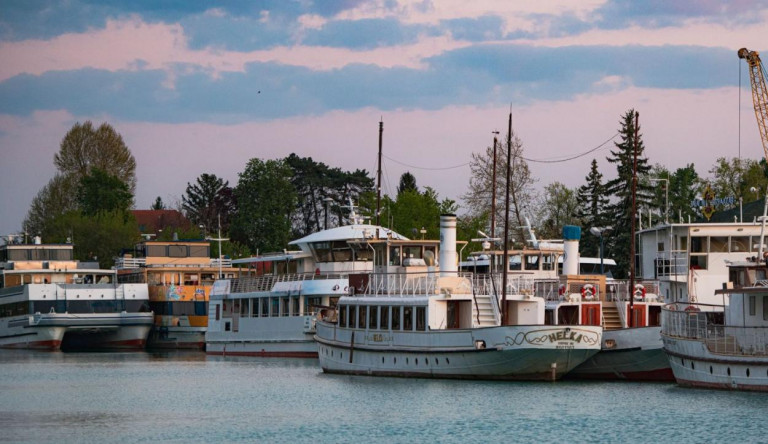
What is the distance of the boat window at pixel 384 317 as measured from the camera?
49250 mm

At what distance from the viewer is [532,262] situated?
5988cm

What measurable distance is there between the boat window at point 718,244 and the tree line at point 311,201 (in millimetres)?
15802

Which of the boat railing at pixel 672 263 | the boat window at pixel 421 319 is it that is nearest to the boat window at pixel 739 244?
the boat railing at pixel 672 263

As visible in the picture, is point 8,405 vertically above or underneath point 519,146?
underneath

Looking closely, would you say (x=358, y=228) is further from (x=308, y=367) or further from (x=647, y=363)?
(x=647, y=363)

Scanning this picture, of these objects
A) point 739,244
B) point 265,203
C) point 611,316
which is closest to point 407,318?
point 611,316

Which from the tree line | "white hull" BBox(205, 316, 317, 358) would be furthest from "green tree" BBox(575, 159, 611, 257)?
"white hull" BBox(205, 316, 317, 358)

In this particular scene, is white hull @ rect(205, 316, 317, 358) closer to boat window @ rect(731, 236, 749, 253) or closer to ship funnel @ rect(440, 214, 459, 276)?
ship funnel @ rect(440, 214, 459, 276)

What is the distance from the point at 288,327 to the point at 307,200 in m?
74.1

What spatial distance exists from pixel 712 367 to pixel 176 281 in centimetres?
5469

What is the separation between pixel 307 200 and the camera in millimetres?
144125

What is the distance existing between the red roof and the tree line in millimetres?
2163

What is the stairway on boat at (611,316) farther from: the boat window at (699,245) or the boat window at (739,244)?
the boat window at (739,244)

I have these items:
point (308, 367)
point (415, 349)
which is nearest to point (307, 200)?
point (308, 367)
